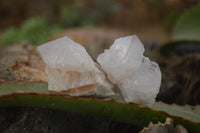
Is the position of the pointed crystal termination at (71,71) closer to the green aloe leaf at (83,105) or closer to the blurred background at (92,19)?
the green aloe leaf at (83,105)

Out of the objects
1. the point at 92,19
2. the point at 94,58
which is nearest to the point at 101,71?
the point at 94,58

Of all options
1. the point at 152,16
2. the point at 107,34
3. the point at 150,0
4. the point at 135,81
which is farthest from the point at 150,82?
the point at 152,16

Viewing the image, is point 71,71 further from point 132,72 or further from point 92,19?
point 92,19

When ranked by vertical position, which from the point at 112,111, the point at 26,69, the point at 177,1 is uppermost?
the point at 177,1

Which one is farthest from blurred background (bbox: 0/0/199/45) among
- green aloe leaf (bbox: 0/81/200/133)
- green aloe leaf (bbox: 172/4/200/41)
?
green aloe leaf (bbox: 0/81/200/133)

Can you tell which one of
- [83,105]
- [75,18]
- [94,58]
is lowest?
[83,105]

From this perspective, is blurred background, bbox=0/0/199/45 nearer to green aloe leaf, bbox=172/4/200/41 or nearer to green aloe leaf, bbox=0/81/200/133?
green aloe leaf, bbox=172/4/200/41

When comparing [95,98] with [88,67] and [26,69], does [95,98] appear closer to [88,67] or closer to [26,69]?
[88,67]
